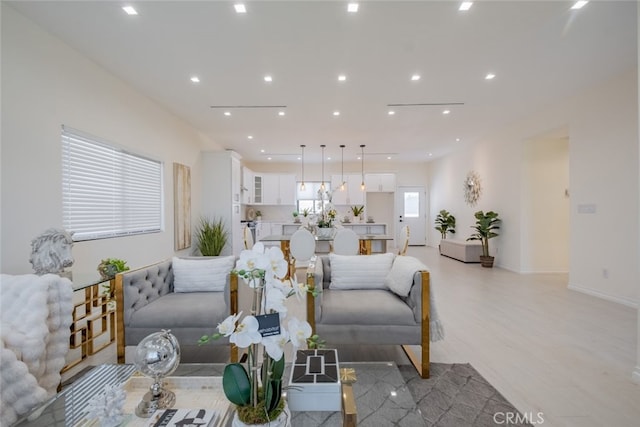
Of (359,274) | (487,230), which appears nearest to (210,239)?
(359,274)

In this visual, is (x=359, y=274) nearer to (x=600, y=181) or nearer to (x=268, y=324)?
(x=268, y=324)

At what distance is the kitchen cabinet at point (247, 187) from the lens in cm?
801

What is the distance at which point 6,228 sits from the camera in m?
2.39

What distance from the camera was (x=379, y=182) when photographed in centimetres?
967

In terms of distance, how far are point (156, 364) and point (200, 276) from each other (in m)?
1.40

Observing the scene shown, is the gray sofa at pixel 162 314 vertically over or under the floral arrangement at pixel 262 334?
under

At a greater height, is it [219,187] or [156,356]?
[219,187]

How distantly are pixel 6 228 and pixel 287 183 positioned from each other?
24.3 feet

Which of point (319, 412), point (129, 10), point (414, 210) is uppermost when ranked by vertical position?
point (129, 10)

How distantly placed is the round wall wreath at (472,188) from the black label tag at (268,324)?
24.3 feet

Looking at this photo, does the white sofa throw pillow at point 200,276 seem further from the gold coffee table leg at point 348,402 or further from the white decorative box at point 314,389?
the gold coffee table leg at point 348,402

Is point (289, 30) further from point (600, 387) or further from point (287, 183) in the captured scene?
point (287, 183)

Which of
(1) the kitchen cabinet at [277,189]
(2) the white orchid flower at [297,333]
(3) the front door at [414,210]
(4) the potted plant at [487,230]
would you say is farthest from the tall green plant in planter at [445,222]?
(2) the white orchid flower at [297,333]

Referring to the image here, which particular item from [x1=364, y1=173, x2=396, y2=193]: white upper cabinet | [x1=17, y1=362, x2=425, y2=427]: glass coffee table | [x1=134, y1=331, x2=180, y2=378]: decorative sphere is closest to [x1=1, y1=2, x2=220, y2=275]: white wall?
[x1=17, y1=362, x2=425, y2=427]: glass coffee table
